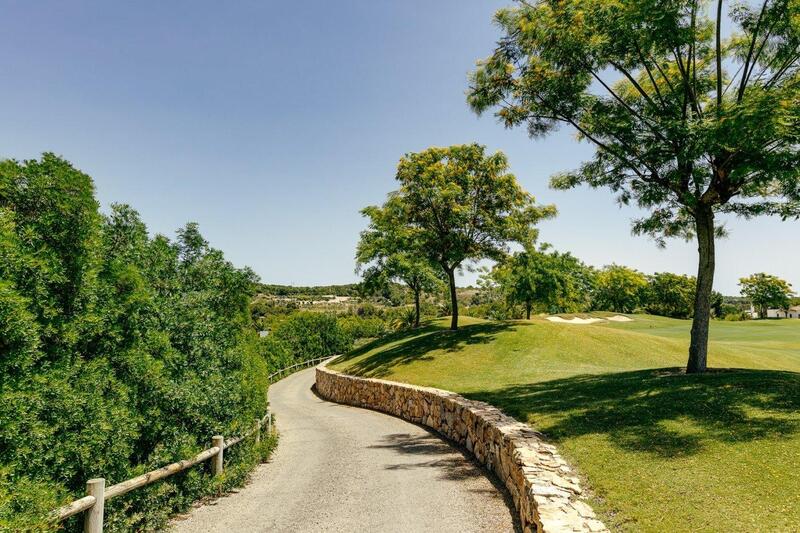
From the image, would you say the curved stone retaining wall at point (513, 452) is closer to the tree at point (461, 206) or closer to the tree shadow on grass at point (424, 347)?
the tree shadow on grass at point (424, 347)

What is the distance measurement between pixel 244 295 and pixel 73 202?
20.9 feet

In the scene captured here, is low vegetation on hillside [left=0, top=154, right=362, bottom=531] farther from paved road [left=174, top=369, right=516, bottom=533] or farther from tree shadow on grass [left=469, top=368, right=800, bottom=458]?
tree shadow on grass [left=469, top=368, right=800, bottom=458]

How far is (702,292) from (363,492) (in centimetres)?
1297

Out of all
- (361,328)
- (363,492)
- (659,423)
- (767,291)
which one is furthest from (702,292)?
(767,291)

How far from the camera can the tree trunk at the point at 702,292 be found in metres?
14.6

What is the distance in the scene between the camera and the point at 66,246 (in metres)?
6.46

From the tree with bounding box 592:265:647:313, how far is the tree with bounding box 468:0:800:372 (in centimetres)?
6557

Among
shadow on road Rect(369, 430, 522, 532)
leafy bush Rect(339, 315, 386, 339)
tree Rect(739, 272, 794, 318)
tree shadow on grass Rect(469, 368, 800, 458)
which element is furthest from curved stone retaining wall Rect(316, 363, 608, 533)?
tree Rect(739, 272, 794, 318)

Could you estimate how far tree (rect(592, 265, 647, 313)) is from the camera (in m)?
77.8

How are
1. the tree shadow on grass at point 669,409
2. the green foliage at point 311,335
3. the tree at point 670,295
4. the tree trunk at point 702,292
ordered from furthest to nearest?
1. the tree at point 670,295
2. the green foliage at point 311,335
3. the tree trunk at point 702,292
4. the tree shadow on grass at point 669,409

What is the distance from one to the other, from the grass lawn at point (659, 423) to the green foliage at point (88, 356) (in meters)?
7.46

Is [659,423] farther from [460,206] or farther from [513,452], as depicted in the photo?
[460,206]

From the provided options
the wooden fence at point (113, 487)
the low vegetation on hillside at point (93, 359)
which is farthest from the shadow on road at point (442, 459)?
the low vegetation on hillside at point (93, 359)

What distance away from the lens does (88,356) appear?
22.7 feet
